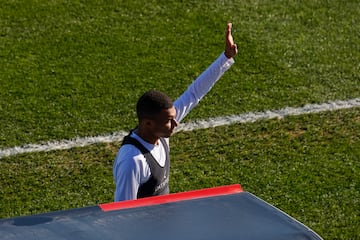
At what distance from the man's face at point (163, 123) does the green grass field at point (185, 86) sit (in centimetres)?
195

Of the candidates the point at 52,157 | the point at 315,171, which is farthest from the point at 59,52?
the point at 315,171

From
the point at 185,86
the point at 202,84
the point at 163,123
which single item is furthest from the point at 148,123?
the point at 185,86

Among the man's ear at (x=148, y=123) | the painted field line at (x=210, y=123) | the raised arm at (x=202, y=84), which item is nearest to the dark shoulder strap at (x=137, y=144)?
the man's ear at (x=148, y=123)

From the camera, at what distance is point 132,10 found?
10.1 m

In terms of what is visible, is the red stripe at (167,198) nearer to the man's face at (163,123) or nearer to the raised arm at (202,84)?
the man's face at (163,123)

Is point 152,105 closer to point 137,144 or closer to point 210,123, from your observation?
point 137,144

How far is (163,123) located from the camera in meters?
5.24

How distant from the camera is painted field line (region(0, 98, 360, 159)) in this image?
7.79 metres

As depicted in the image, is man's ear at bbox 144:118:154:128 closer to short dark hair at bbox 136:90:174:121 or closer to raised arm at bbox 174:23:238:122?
short dark hair at bbox 136:90:174:121

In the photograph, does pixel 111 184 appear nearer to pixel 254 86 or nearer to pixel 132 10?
pixel 254 86

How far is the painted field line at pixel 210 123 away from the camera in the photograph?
7.79 meters

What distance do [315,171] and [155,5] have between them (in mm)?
3498

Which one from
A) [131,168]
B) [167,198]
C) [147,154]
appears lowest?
[167,198]

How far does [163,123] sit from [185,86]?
357 centimetres
